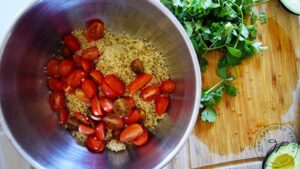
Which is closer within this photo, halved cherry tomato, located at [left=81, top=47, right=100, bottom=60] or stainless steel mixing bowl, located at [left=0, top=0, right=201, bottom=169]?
stainless steel mixing bowl, located at [left=0, top=0, right=201, bottom=169]

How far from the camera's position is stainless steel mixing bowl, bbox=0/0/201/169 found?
120 centimetres

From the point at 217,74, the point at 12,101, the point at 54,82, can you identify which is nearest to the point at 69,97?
the point at 54,82

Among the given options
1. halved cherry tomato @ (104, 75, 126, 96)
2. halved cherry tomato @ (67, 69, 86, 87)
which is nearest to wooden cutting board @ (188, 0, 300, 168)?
halved cherry tomato @ (104, 75, 126, 96)

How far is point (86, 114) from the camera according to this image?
A: 4.44 ft

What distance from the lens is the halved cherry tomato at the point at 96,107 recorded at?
1326 millimetres

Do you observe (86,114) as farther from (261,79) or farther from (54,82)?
(261,79)

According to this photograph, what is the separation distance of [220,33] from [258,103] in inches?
10.1

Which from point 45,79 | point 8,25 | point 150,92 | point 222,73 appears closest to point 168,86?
point 150,92

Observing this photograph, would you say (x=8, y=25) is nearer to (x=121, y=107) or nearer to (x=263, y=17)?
(x=121, y=107)

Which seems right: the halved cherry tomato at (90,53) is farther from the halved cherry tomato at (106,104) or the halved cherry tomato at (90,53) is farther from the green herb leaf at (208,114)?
the green herb leaf at (208,114)

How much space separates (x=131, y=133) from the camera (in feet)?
4.27

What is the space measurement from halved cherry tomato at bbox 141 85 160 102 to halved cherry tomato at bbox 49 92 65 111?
0.79 ft

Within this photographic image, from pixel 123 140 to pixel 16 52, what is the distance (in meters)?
0.39

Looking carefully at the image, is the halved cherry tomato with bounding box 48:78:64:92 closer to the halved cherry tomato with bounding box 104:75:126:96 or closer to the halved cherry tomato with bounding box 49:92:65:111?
the halved cherry tomato with bounding box 49:92:65:111
